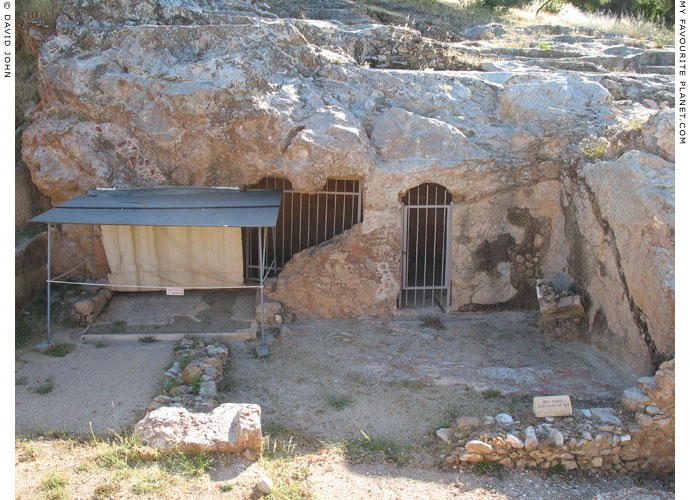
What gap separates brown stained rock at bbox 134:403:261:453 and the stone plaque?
9.47 feet

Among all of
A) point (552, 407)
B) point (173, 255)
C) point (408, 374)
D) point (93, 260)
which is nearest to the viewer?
point (552, 407)

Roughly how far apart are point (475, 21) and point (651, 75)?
593 centimetres

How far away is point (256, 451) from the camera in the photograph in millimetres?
5305

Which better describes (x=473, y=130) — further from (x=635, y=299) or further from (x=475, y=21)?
(x=475, y=21)

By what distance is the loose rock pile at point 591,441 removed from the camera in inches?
211

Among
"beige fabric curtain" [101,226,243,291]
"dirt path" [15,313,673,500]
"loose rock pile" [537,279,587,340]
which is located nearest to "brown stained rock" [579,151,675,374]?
"loose rock pile" [537,279,587,340]

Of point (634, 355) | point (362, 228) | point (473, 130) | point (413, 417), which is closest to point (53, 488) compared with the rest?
point (413, 417)

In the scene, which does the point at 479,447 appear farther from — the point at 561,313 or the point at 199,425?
the point at 561,313

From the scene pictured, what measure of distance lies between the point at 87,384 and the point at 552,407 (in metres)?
5.45

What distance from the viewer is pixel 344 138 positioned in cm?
816

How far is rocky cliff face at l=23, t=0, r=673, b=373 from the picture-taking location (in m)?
8.31

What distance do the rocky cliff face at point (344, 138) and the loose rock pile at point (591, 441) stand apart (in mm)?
2484

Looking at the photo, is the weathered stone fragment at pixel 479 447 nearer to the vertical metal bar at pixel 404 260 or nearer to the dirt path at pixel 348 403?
the dirt path at pixel 348 403

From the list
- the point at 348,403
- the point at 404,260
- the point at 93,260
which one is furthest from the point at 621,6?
the point at 93,260
